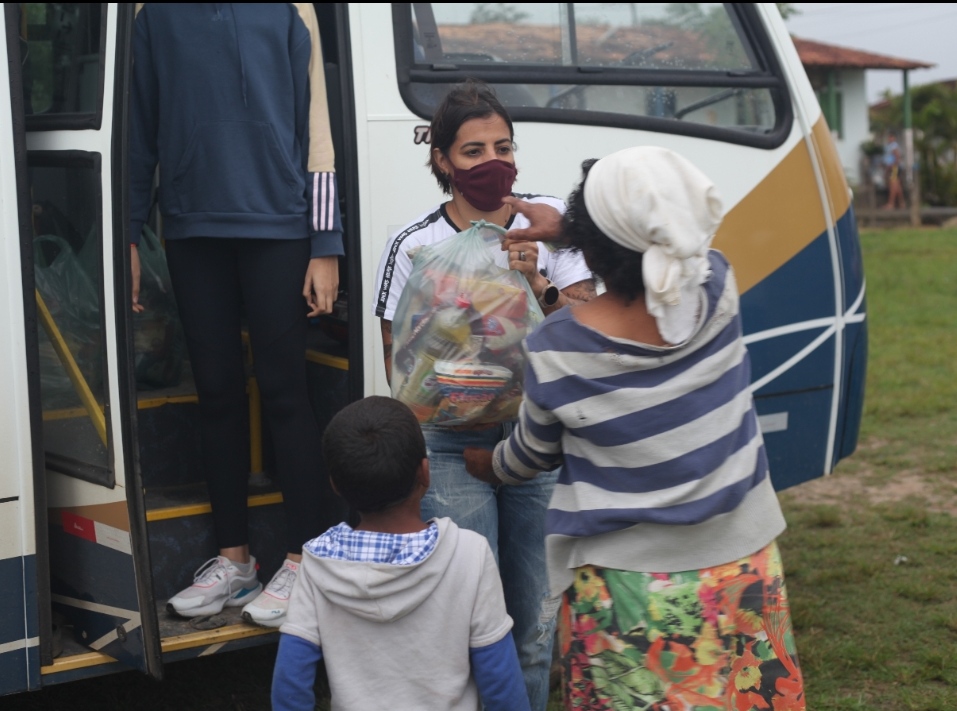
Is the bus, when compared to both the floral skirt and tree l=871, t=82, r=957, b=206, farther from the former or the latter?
tree l=871, t=82, r=957, b=206

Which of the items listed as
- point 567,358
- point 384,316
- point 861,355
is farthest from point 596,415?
point 861,355

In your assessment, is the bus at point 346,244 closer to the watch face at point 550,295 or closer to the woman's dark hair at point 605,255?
the watch face at point 550,295

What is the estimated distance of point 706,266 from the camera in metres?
2.09

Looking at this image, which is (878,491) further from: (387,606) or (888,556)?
(387,606)

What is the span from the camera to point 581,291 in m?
2.76

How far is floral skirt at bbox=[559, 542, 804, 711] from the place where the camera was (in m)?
2.10

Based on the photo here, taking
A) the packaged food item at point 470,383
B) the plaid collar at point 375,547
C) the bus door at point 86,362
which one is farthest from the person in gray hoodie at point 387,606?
the bus door at point 86,362

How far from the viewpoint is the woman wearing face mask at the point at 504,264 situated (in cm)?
267

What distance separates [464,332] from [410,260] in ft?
1.05

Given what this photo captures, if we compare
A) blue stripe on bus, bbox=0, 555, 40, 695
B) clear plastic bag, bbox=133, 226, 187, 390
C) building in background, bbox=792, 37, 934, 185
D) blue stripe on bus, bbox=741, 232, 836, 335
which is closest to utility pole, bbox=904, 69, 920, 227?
building in background, bbox=792, 37, 934, 185

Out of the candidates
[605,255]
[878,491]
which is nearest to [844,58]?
[878,491]

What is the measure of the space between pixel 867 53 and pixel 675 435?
31.3 metres

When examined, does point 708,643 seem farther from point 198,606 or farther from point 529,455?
point 198,606

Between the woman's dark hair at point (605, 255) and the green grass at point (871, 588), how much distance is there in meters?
2.14
